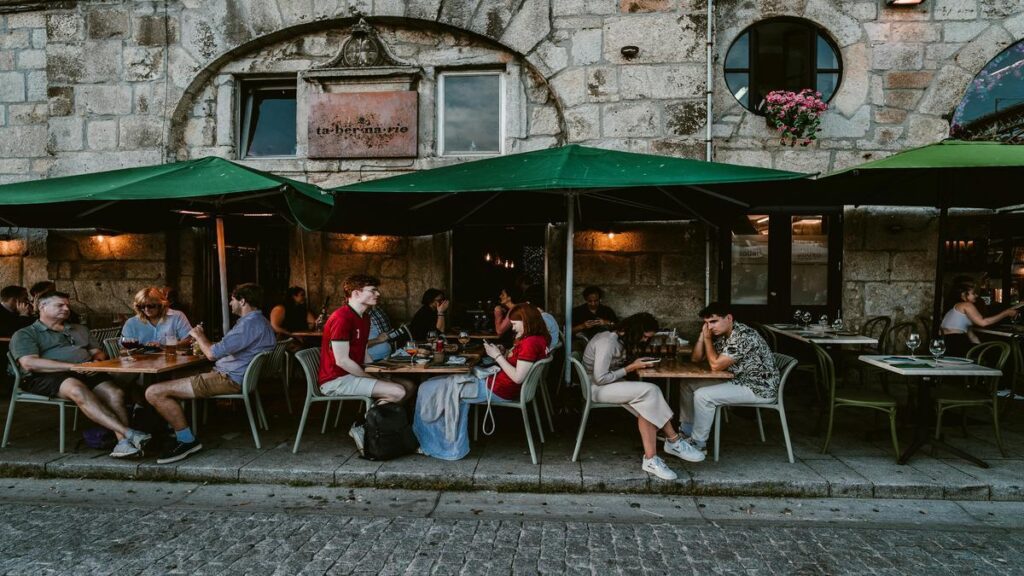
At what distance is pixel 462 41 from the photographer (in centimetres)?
782

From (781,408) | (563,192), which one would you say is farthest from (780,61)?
(781,408)

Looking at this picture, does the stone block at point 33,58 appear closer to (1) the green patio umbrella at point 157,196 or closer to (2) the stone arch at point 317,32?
(2) the stone arch at point 317,32

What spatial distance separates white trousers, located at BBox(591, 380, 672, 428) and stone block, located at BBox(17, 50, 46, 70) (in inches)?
374

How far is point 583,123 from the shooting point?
24.4 feet

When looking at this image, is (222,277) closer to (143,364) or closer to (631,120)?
(143,364)

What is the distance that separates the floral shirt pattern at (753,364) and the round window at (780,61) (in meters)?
4.19

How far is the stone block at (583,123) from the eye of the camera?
742cm

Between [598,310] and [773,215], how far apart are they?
2.73m

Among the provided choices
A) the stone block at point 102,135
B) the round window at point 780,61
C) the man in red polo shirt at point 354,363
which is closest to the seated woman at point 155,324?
the man in red polo shirt at point 354,363

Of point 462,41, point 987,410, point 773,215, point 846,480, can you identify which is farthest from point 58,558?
point 987,410

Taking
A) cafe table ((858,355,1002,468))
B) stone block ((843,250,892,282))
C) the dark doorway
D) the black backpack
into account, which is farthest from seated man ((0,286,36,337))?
stone block ((843,250,892,282))

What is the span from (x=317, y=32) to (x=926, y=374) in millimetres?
8094

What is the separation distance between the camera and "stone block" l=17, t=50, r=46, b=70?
8.41 m

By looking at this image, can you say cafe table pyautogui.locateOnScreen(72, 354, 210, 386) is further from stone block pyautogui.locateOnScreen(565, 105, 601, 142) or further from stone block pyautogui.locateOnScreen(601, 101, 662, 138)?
stone block pyautogui.locateOnScreen(601, 101, 662, 138)
